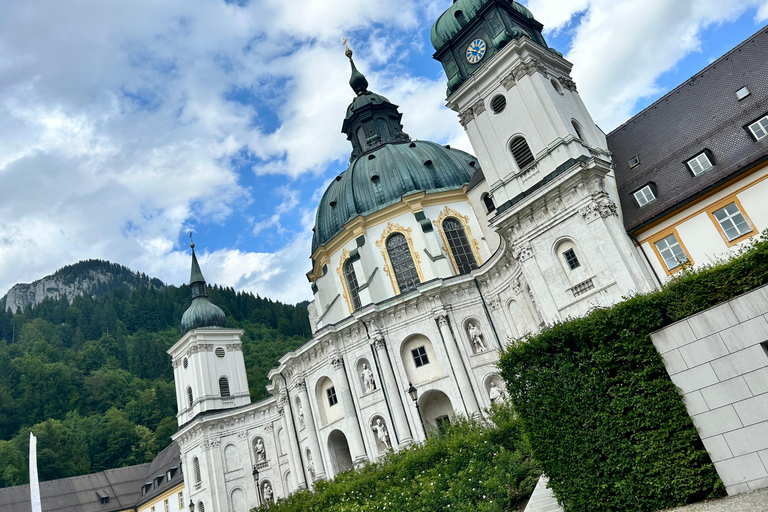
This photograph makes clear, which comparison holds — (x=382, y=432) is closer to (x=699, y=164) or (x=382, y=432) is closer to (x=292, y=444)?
(x=292, y=444)

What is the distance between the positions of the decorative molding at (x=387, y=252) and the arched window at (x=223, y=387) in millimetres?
25016

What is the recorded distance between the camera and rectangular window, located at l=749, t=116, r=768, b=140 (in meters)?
23.0

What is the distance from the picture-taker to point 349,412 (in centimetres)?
3756

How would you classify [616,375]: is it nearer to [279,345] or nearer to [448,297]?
[448,297]

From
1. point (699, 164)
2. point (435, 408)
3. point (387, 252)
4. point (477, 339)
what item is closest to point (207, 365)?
point (387, 252)

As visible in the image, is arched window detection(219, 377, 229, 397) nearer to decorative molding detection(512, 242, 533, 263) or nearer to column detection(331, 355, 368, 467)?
column detection(331, 355, 368, 467)

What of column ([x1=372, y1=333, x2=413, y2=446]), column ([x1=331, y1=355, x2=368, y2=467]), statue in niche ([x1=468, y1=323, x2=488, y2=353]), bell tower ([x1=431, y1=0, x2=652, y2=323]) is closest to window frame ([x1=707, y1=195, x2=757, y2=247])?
bell tower ([x1=431, y1=0, x2=652, y2=323])

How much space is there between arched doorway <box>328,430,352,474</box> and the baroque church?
149 millimetres

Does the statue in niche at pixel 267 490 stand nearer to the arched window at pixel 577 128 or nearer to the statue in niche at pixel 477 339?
the statue in niche at pixel 477 339

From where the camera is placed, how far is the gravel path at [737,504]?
36.3 ft

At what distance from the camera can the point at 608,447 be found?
545 inches

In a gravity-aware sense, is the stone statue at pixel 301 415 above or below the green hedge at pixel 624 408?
above

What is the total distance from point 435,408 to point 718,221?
805 inches

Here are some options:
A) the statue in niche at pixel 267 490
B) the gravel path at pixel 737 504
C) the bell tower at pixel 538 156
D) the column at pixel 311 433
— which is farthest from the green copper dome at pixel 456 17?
the statue in niche at pixel 267 490
